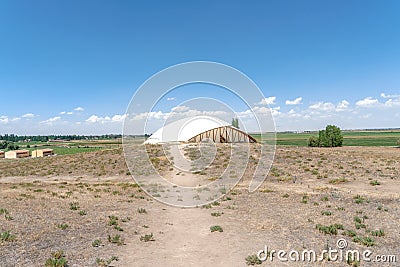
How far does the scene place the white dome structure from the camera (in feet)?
155

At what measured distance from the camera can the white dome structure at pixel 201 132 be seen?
4716 cm

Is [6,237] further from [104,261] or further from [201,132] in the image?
[201,132]

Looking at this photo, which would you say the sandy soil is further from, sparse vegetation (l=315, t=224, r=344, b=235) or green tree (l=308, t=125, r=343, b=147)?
green tree (l=308, t=125, r=343, b=147)

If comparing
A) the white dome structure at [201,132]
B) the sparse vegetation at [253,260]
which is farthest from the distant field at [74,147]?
the sparse vegetation at [253,260]

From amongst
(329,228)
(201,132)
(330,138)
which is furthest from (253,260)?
(330,138)

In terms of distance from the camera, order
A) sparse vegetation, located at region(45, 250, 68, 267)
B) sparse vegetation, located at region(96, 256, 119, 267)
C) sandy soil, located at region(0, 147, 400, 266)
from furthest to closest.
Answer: sandy soil, located at region(0, 147, 400, 266)
sparse vegetation, located at region(96, 256, 119, 267)
sparse vegetation, located at region(45, 250, 68, 267)

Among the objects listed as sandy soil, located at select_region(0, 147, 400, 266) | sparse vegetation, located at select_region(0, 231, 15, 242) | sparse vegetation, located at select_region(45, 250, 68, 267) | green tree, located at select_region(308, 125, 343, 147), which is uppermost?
green tree, located at select_region(308, 125, 343, 147)

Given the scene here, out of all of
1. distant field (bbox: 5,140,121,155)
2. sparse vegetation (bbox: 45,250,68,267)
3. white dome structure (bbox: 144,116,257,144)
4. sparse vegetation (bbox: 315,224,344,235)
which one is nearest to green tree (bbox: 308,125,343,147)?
white dome structure (bbox: 144,116,257,144)

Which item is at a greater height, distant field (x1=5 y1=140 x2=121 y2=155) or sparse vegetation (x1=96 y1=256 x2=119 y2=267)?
distant field (x1=5 y1=140 x2=121 y2=155)

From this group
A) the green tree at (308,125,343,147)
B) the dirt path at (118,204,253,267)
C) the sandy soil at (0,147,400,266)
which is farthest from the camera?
the green tree at (308,125,343,147)

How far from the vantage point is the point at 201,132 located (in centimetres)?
4706

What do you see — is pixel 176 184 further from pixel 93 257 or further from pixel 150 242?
pixel 93 257

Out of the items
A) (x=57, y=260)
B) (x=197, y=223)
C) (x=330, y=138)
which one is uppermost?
(x=330, y=138)

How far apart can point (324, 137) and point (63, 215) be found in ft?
214
